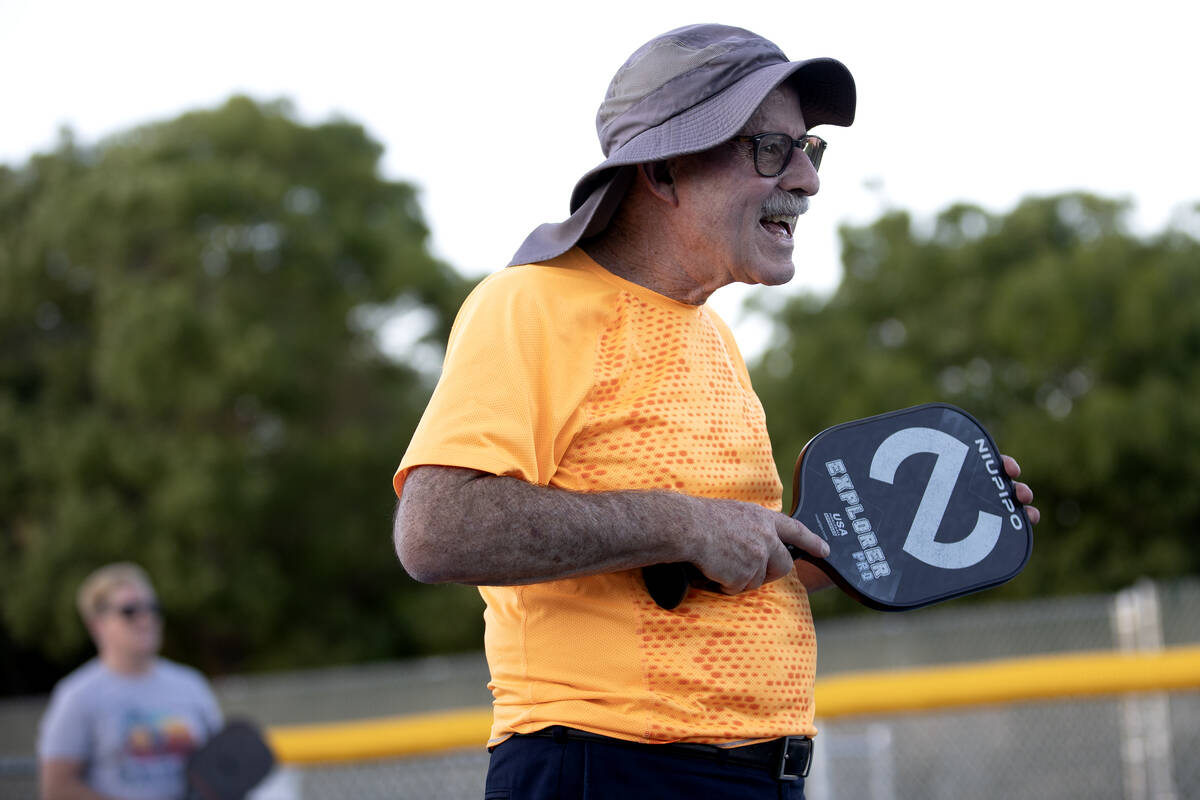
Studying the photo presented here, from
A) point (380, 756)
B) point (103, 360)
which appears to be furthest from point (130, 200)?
point (380, 756)

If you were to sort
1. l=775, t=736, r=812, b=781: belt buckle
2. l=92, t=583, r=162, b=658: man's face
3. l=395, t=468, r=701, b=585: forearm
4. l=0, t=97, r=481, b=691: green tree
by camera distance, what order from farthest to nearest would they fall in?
l=0, t=97, r=481, b=691: green tree → l=92, t=583, r=162, b=658: man's face → l=775, t=736, r=812, b=781: belt buckle → l=395, t=468, r=701, b=585: forearm

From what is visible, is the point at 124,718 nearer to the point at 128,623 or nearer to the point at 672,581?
the point at 128,623

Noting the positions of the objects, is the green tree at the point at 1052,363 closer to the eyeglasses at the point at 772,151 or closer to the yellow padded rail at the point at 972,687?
the yellow padded rail at the point at 972,687

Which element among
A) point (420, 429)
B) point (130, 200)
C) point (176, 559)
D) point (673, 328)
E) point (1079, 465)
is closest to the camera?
point (420, 429)

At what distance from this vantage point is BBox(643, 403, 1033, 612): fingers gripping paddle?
1.94 metres

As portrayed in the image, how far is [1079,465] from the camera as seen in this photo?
53.7 ft

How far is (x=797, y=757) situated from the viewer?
75.2 inches

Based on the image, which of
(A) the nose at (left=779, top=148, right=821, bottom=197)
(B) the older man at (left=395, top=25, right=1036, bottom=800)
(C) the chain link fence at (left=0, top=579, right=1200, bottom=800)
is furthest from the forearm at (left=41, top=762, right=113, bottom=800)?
(A) the nose at (left=779, top=148, right=821, bottom=197)

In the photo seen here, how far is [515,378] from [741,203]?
1.74ft

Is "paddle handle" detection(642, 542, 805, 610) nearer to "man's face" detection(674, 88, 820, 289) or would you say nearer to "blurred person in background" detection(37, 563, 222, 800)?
"man's face" detection(674, 88, 820, 289)

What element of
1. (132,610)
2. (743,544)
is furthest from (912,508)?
(132,610)

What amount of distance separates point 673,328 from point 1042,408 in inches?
650

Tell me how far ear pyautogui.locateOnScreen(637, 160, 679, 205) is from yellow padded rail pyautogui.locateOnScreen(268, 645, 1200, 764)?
3.37m

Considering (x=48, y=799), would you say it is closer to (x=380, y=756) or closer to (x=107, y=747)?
(x=107, y=747)
